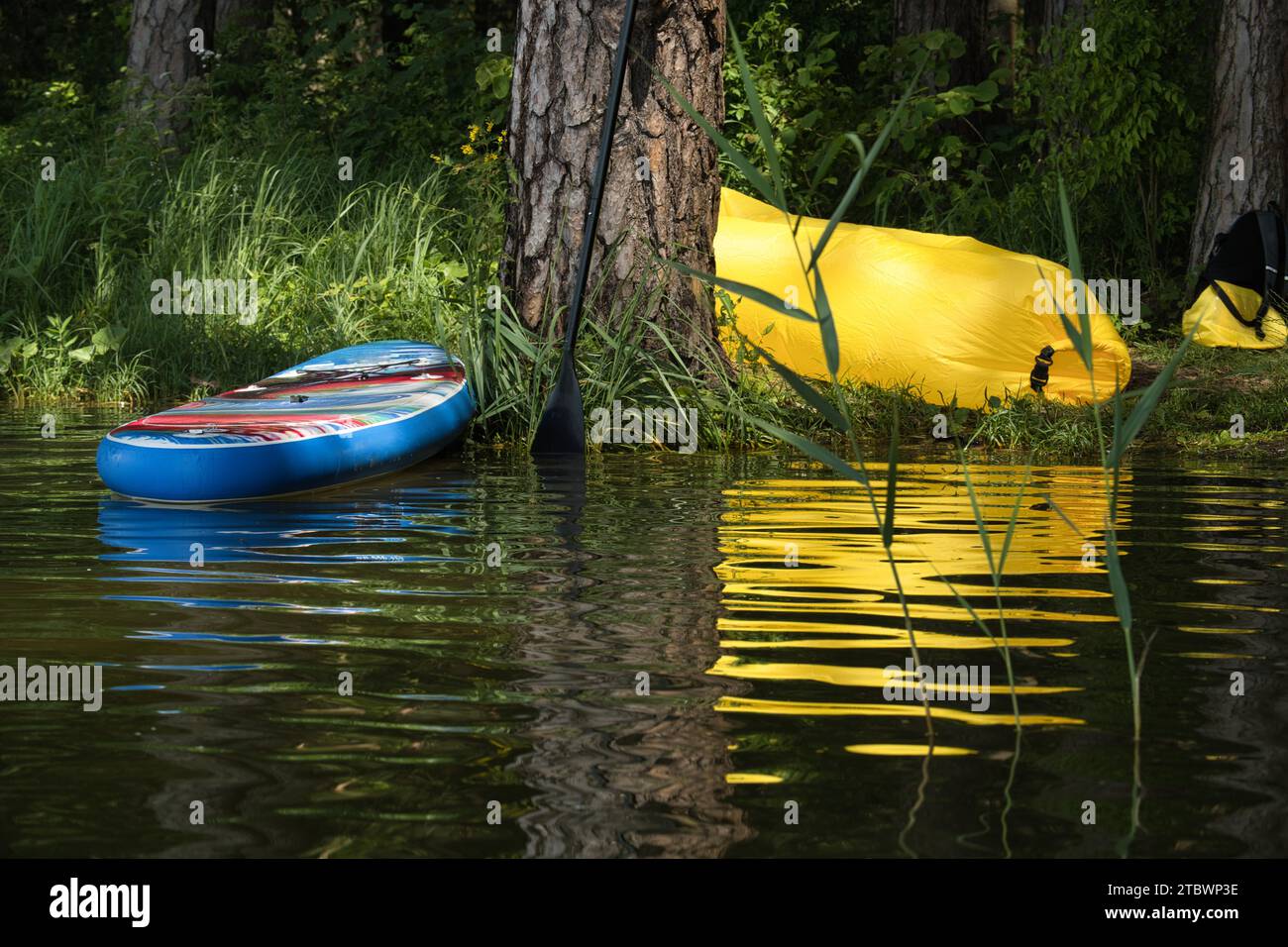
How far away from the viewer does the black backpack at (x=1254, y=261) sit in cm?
979

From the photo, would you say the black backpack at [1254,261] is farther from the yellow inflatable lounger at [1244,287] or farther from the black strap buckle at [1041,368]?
the black strap buckle at [1041,368]

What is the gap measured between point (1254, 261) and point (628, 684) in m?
7.72

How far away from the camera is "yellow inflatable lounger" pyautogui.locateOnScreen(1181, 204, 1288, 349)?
31.7 feet

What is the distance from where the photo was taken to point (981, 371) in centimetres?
805

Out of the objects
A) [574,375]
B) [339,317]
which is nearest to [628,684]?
[574,375]

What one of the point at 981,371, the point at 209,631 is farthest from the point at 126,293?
the point at 209,631

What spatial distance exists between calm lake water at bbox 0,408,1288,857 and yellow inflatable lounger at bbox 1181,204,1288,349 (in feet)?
13.9

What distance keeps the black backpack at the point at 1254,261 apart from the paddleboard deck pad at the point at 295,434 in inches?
186

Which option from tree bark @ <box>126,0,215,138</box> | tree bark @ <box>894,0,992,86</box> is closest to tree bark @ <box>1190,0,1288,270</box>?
tree bark @ <box>894,0,992,86</box>

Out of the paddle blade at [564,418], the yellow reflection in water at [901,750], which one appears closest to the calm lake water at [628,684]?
the yellow reflection in water at [901,750]

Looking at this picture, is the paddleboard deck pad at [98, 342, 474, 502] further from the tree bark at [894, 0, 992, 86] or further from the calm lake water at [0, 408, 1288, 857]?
the tree bark at [894, 0, 992, 86]

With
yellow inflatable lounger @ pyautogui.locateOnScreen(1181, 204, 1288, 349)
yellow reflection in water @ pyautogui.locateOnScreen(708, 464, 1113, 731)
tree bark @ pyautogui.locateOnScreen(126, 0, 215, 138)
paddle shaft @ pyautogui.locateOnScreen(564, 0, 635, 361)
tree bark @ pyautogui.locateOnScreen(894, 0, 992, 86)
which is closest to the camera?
yellow reflection in water @ pyautogui.locateOnScreen(708, 464, 1113, 731)
